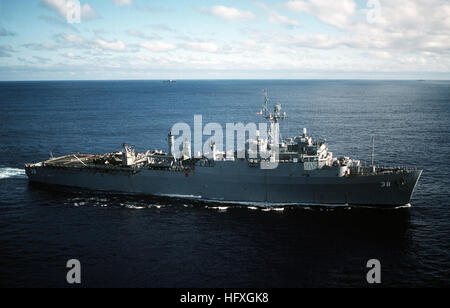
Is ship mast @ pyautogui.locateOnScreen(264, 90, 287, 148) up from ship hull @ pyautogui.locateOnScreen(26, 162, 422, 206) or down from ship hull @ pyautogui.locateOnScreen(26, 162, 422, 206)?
up

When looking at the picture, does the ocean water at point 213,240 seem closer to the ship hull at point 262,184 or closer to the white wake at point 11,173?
the white wake at point 11,173

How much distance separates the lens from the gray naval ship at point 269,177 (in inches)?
1350

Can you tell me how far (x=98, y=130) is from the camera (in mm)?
77750

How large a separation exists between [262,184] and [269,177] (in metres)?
1.06

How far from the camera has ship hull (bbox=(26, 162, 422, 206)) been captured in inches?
1342

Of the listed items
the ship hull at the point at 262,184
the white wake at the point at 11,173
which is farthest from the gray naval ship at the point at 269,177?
the white wake at the point at 11,173

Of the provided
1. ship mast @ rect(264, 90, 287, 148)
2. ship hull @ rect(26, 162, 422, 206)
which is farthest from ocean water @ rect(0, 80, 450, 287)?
ship mast @ rect(264, 90, 287, 148)

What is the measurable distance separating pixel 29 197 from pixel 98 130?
40.4 meters

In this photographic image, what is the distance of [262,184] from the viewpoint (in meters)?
36.0

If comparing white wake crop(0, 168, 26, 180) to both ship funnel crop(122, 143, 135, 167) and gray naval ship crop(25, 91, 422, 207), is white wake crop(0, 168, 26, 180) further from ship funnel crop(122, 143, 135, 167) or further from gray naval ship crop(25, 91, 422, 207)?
ship funnel crop(122, 143, 135, 167)

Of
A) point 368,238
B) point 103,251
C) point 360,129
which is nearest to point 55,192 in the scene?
point 103,251

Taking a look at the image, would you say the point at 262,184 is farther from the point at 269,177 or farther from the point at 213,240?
the point at 213,240

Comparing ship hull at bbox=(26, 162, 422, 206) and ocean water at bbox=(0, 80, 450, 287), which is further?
ship hull at bbox=(26, 162, 422, 206)

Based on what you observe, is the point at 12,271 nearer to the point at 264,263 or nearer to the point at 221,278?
the point at 221,278
